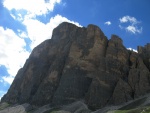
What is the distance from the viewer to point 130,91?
503 ft

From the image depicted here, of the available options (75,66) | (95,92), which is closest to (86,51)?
(75,66)

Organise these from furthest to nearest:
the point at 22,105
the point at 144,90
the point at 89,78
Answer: the point at 22,105
the point at 89,78
the point at 144,90

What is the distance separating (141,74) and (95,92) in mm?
24430

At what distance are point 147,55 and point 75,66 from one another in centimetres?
4071

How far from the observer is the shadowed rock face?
154 m

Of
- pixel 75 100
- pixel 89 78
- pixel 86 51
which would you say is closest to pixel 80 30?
pixel 86 51

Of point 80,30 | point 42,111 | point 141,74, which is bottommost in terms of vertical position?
point 42,111

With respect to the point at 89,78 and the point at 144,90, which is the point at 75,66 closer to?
the point at 89,78

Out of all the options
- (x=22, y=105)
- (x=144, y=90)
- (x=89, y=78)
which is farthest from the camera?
(x=22, y=105)

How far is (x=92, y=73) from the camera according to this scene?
561 ft

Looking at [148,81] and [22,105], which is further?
[22,105]

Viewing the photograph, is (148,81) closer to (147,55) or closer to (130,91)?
(130,91)

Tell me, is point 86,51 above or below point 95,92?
above

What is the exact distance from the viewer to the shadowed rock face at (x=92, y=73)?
154 metres
